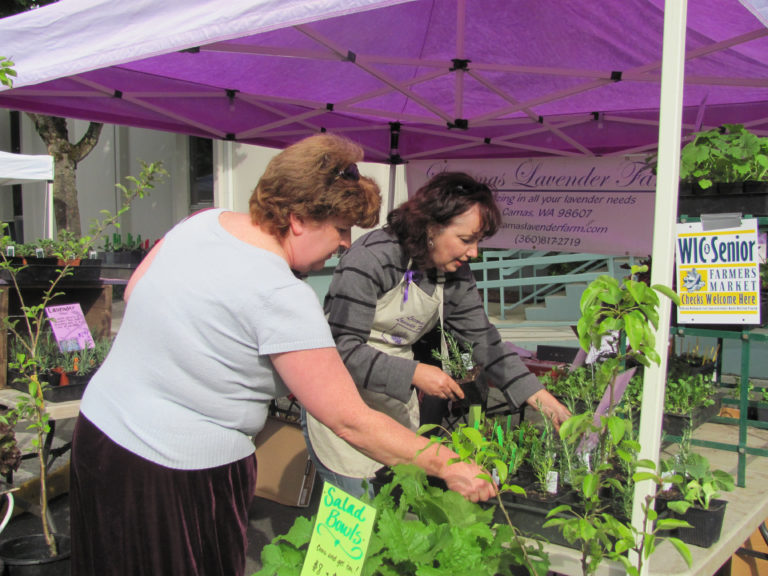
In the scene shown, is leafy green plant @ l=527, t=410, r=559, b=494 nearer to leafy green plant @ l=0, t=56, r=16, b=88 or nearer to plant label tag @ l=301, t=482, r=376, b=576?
plant label tag @ l=301, t=482, r=376, b=576

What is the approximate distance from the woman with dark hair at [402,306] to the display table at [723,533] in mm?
508

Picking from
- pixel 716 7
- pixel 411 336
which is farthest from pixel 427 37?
pixel 411 336

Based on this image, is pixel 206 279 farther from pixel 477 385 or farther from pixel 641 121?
pixel 641 121

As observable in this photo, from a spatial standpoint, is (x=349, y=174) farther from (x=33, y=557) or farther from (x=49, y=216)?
(x=49, y=216)

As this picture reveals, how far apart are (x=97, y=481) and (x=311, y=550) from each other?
0.56m

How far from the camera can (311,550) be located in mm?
1196

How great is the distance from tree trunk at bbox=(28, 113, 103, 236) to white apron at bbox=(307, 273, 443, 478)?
765 centimetres

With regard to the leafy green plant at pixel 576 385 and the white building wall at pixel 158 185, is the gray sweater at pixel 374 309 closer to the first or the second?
the leafy green plant at pixel 576 385

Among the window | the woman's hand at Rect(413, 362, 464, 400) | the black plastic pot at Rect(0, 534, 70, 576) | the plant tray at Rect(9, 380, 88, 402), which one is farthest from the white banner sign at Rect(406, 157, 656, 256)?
the window

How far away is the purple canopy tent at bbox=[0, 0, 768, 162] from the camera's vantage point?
1903 millimetres

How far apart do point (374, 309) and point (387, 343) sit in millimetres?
240

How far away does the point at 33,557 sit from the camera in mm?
2457

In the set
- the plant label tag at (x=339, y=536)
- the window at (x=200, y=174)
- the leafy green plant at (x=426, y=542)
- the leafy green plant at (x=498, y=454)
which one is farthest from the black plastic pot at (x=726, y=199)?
the window at (x=200, y=174)

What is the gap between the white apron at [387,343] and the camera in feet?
6.84
